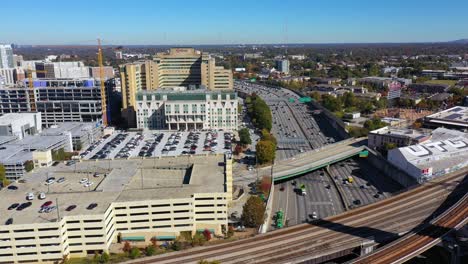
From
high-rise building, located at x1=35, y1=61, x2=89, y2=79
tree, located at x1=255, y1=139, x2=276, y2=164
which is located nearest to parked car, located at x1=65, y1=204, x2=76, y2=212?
tree, located at x1=255, y1=139, x2=276, y2=164

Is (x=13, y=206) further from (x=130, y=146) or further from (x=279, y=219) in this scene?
(x=130, y=146)

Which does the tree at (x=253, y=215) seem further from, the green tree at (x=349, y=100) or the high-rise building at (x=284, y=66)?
the high-rise building at (x=284, y=66)

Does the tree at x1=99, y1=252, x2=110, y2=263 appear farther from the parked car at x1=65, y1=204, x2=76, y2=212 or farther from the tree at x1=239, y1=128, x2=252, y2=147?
the tree at x1=239, y1=128, x2=252, y2=147

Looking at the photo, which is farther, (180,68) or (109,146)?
(180,68)

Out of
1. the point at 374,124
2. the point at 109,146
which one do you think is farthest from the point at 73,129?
the point at 374,124

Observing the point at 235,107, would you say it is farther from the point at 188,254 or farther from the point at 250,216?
the point at 188,254
